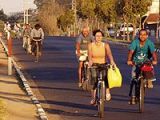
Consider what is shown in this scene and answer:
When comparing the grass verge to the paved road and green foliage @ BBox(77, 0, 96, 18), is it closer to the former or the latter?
the paved road

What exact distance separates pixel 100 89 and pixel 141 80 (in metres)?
0.96

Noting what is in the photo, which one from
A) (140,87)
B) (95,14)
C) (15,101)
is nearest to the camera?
(140,87)

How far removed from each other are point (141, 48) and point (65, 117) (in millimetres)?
2167

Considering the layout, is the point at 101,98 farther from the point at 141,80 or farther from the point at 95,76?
the point at 141,80

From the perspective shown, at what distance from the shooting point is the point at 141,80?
1284cm

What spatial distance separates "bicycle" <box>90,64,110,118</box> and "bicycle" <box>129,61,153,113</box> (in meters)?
0.72

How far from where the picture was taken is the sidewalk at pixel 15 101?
12.8 metres

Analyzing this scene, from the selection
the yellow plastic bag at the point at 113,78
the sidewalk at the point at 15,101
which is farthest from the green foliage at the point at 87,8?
the yellow plastic bag at the point at 113,78

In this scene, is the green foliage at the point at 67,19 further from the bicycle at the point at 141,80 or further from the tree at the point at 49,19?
the bicycle at the point at 141,80

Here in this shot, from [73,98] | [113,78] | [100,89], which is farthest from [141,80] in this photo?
[73,98]

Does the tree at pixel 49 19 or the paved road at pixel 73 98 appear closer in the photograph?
the paved road at pixel 73 98

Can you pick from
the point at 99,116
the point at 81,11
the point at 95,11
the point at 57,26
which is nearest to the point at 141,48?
the point at 99,116

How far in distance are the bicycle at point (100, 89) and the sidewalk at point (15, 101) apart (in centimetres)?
130

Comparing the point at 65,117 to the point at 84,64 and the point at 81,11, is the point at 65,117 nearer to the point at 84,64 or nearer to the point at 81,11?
the point at 84,64
